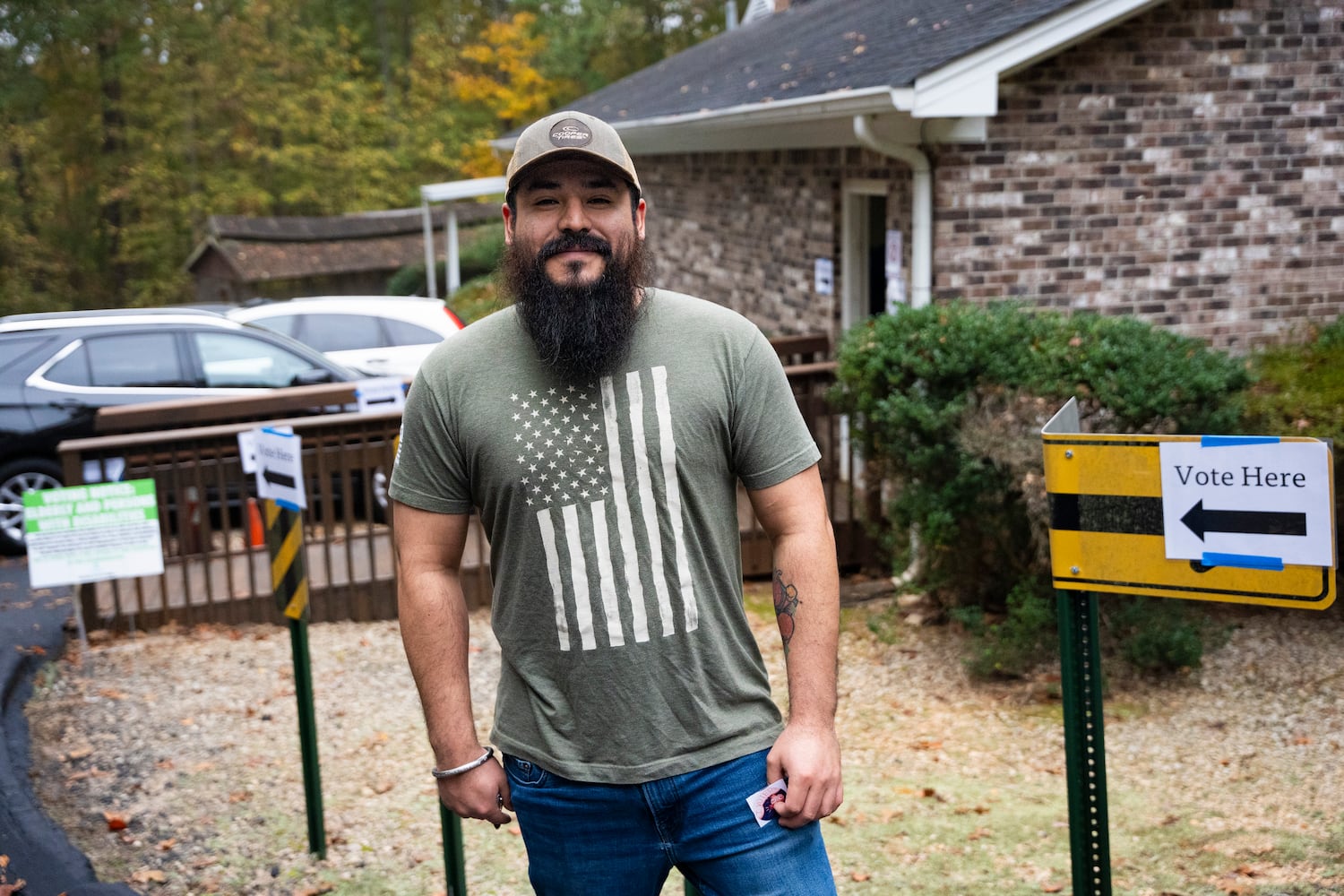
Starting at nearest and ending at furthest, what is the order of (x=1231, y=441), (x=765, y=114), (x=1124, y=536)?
(x=1231, y=441), (x=1124, y=536), (x=765, y=114)

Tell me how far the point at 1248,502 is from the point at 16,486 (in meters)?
9.30

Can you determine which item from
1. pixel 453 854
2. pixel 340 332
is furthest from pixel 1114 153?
pixel 340 332

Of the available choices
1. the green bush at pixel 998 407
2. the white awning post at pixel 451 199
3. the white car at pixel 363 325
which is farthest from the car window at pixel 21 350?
the white awning post at pixel 451 199

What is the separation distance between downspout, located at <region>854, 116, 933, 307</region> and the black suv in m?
4.59

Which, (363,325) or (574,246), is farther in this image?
(363,325)

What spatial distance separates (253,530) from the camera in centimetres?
847

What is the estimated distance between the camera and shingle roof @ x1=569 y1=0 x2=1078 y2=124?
7410mm

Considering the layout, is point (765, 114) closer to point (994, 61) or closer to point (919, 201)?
point (919, 201)

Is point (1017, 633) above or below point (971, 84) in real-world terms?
below

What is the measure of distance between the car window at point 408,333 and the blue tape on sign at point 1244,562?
10528 millimetres

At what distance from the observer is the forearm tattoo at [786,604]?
228cm

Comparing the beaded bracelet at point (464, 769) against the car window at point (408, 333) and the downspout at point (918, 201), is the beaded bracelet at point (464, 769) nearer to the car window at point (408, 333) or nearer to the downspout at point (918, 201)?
the downspout at point (918, 201)

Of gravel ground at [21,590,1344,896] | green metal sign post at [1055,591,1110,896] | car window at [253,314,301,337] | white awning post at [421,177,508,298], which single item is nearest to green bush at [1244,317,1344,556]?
gravel ground at [21,590,1344,896]

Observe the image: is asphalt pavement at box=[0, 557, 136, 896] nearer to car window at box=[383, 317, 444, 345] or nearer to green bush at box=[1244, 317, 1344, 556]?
car window at box=[383, 317, 444, 345]
